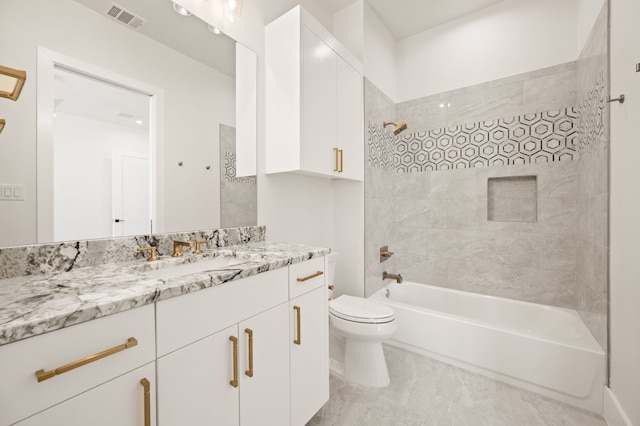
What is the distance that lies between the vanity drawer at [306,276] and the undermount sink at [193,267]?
229 millimetres

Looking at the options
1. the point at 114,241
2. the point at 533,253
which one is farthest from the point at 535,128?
the point at 114,241

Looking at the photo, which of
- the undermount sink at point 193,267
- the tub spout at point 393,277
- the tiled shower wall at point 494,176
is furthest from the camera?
the tub spout at point 393,277

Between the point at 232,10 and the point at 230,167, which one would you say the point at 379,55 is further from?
the point at 230,167

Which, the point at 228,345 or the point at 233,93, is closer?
the point at 228,345

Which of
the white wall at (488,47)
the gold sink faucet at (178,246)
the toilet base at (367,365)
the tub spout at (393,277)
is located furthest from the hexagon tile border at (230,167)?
the white wall at (488,47)

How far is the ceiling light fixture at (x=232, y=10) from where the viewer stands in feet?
4.89

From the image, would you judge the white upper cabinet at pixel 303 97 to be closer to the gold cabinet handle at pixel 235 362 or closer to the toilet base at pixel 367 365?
the gold cabinet handle at pixel 235 362

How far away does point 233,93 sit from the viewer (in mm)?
1582

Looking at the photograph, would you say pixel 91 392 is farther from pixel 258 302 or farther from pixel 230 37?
pixel 230 37

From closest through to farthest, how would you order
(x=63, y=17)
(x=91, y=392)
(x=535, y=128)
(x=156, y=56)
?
(x=91, y=392)
(x=63, y=17)
(x=156, y=56)
(x=535, y=128)

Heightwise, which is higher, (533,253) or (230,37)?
(230,37)

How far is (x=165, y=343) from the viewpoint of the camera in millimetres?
742

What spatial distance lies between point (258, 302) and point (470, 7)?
2.98 metres

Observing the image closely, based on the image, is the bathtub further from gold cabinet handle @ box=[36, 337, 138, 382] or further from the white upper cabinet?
gold cabinet handle @ box=[36, 337, 138, 382]
